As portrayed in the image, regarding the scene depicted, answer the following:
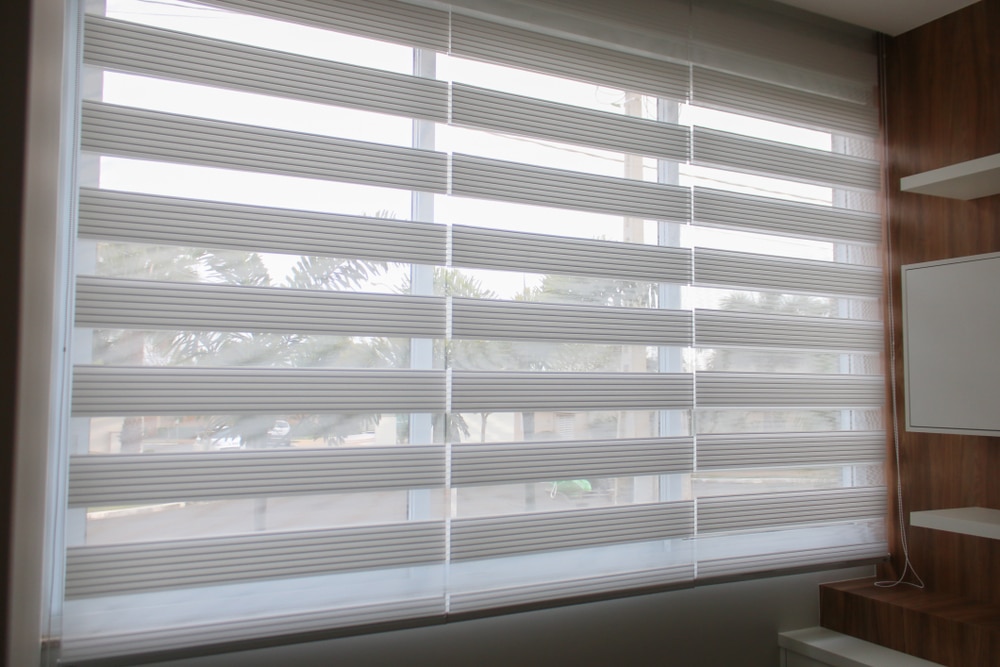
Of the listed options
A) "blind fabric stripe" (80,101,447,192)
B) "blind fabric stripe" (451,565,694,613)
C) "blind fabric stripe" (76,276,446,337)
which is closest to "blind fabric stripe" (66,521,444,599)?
"blind fabric stripe" (451,565,694,613)

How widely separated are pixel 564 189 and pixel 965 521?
148 cm

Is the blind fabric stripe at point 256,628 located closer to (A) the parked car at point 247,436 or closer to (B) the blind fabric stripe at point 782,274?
(A) the parked car at point 247,436

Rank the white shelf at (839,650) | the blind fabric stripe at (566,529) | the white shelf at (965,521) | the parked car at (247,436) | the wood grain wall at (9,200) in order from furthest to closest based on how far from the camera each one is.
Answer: the white shelf at (839,650) < the white shelf at (965,521) < the blind fabric stripe at (566,529) < the parked car at (247,436) < the wood grain wall at (9,200)

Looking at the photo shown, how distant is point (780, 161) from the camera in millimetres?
2424

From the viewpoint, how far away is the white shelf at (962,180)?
1.99m

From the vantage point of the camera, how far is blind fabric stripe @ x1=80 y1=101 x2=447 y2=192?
1.53 metres

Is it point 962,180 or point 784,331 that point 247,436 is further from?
point 962,180

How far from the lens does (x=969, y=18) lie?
92.5 inches

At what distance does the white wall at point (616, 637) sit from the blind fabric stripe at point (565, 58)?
5.05 feet

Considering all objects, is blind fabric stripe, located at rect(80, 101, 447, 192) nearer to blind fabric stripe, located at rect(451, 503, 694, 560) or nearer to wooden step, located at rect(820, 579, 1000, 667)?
blind fabric stripe, located at rect(451, 503, 694, 560)

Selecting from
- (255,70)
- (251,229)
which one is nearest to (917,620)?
(251,229)

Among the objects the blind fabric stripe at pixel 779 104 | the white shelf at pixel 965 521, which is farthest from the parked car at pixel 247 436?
the white shelf at pixel 965 521

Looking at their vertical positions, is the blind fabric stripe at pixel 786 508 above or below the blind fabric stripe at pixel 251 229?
below

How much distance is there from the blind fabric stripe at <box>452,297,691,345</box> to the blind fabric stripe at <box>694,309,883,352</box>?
0.10 meters
